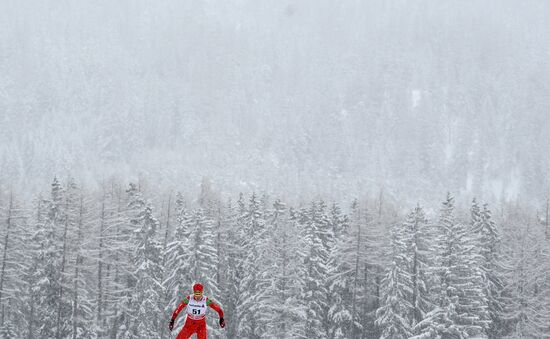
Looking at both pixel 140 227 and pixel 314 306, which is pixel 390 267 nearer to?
pixel 314 306

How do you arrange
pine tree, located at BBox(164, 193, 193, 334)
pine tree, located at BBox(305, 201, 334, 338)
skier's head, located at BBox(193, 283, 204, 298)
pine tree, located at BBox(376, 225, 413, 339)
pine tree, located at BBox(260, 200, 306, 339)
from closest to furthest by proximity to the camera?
skier's head, located at BBox(193, 283, 204, 298) < pine tree, located at BBox(260, 200, 306, 339) < pine tree, located at BBox(376, 225, 413, 339) < pine tree, located at BBox(305, 201, 334, 338) < pine tree, located at BBox(164, 193, 193, 334)

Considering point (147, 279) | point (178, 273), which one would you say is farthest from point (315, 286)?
point (147, 279)

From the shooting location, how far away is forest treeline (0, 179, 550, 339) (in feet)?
106

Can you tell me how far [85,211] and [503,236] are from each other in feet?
125

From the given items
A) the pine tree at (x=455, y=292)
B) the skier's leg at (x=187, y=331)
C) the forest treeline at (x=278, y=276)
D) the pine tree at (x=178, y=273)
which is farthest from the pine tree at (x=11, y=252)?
the pine tree at (x=455, y=292)

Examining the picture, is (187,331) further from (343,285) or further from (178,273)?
(343,285)

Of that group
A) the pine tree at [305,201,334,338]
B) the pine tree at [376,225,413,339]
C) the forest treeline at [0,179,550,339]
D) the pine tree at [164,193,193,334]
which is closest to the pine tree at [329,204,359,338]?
the forest treeline at [0,179,550,339]

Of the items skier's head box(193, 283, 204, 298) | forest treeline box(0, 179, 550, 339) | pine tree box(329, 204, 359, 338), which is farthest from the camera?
pine tree box(329, 204, 359, 338)

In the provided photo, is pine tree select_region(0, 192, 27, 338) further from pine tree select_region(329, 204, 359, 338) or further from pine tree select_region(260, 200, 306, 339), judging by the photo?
pine tree select_region(329, 204, 359, 338)

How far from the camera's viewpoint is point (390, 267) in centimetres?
3538

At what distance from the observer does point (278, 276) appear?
3478cm

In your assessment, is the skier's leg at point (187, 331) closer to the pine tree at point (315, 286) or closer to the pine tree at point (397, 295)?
the pine tree at point (315, 286)

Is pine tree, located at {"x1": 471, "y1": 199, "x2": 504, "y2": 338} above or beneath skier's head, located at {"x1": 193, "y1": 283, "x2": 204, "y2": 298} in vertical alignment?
beneath

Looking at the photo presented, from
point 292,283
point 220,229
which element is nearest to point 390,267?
point 292,283
